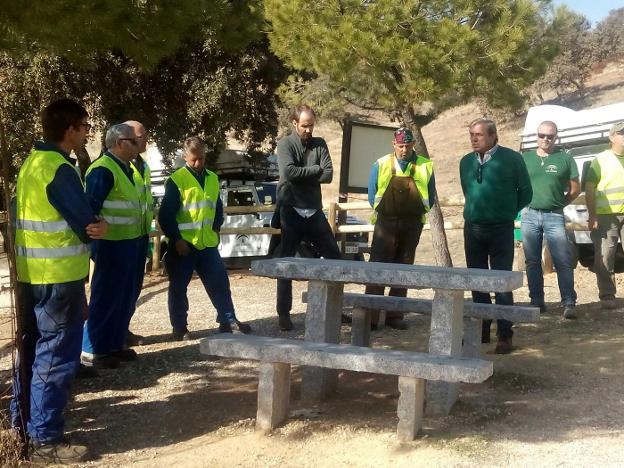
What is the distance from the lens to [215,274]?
6.91 metres

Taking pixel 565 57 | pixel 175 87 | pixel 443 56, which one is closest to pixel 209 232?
pixel 443 56

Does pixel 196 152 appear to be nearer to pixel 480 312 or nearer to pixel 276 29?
pixel 480 312

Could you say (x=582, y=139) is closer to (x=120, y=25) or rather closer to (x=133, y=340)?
(x=133, y=340)

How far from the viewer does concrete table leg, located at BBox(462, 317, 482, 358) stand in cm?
534

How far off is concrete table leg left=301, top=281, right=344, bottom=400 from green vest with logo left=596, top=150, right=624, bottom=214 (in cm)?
392

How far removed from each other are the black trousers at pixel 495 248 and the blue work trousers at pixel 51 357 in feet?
10.6

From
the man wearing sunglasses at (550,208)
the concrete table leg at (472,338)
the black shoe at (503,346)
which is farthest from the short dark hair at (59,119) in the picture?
the man wearing sunglasses at (550,208)

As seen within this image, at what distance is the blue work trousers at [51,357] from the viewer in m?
4.04

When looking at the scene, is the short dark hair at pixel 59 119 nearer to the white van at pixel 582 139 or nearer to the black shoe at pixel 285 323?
the black shoe at pixel 285 323

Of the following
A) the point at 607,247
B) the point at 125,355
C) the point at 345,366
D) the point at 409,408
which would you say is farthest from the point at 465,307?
the point at 607,247

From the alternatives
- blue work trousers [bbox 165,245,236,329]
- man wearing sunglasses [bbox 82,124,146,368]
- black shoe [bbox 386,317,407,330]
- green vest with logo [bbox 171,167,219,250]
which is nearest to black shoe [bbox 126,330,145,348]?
blue work trousers [bbox 165,245,236,329]

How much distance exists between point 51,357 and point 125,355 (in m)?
2.13

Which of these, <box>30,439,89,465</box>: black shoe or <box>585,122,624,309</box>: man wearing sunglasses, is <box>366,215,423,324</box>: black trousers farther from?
<box>30,439,89,465</box>: black shoe

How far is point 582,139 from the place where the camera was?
12.7 metres
